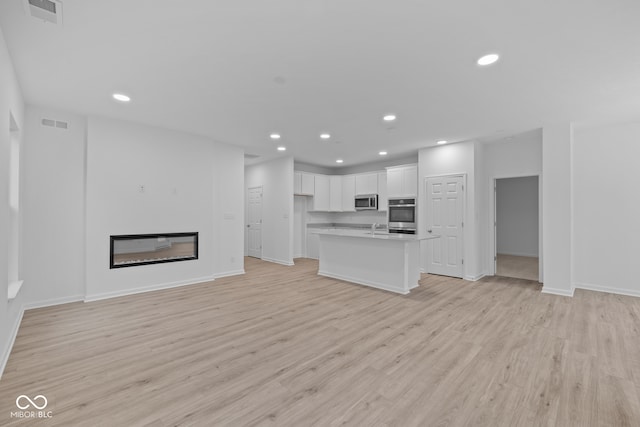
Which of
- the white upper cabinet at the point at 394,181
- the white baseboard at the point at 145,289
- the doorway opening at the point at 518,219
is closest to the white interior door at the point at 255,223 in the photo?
the white baseboard at the point at 145,289

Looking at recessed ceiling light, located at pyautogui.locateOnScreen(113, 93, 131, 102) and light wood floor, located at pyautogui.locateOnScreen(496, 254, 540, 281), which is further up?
recessed ceiling light, located at pyautogui.locateOnScreen(113, 93, 131, 102)

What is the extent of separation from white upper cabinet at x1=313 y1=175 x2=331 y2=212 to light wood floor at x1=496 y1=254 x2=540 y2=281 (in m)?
4.86

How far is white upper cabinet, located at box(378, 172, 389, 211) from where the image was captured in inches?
306

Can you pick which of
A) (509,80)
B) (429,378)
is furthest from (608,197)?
(429,378)

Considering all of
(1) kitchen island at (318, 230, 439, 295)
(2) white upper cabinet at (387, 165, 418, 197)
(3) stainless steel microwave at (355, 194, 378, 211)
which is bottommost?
(1) kitchen island at (318, 230, 439, 295)

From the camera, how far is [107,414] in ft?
6.09

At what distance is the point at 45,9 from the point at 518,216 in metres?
11.3

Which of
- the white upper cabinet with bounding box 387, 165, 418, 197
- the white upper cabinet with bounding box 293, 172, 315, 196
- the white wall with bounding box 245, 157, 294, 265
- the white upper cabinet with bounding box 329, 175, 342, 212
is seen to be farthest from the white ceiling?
the white upper cabinet with bounding box 329, 175, 342, 212

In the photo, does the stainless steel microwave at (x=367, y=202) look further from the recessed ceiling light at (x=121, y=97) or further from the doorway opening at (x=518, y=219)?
the recessed ceiling light at (x=121, y=97)

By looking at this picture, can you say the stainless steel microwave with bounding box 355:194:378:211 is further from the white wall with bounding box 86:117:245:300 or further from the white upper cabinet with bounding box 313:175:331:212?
the white wall with bounding box 86:117:245:300

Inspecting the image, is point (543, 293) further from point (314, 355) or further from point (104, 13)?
point (104, 13)

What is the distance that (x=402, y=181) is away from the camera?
7.05 meters

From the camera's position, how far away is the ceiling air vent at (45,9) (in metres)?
2.04

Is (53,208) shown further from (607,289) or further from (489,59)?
(607,289)
